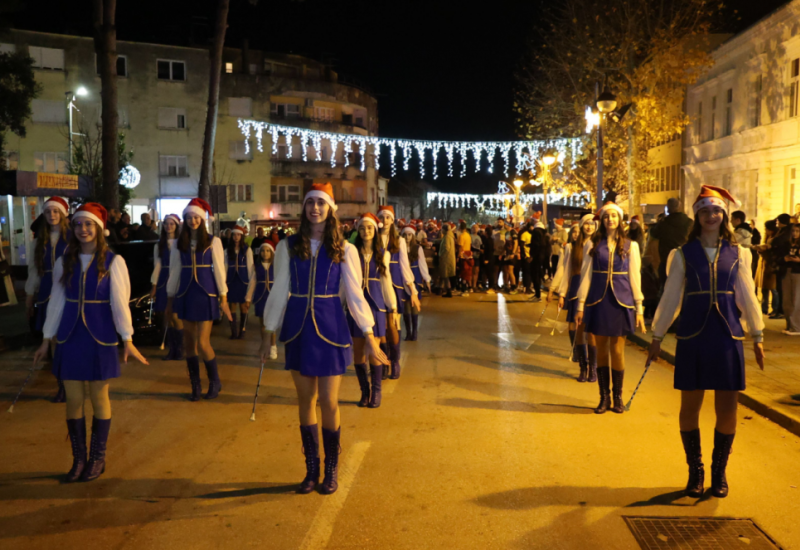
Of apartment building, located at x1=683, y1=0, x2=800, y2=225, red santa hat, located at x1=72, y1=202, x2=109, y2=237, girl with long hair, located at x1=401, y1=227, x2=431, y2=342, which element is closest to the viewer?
red santa hat, located at x1=72, y1=202, x2=109, y2=237

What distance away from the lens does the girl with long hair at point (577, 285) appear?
9078 mm

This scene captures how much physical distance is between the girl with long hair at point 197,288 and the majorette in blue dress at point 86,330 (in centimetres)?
244

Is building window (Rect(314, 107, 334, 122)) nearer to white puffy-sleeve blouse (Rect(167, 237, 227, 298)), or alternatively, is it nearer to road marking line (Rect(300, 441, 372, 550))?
white puffy-sleeve blouse (Rect(167, 237, 227, 298))

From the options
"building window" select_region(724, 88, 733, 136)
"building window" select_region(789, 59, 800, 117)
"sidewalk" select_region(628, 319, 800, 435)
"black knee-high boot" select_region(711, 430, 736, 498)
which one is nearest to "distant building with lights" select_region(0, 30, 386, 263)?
"building window" select_region(724, 88, 733, 136)

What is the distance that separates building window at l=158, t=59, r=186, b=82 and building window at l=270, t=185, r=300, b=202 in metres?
10.6

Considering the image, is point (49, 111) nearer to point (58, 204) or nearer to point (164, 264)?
point (164, 264)

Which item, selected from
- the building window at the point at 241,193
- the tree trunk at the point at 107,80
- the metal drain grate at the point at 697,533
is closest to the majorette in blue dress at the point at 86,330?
the metal drain grate at the point at 697,533

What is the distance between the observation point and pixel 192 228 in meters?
8.27

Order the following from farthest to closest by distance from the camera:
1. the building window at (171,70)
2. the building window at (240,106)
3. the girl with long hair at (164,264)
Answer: the building window at (240,106), the building window at (171,70), the girl with long hair at (164,264)

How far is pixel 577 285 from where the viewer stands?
30.0 ft

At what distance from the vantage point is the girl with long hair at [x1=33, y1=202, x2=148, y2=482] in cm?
547

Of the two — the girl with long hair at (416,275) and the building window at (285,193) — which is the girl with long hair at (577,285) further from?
the building window at (285,193)

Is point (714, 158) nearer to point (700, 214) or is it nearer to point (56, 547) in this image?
point (700, 214)

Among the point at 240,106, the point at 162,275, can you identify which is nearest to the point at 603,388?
the point at 162,275
